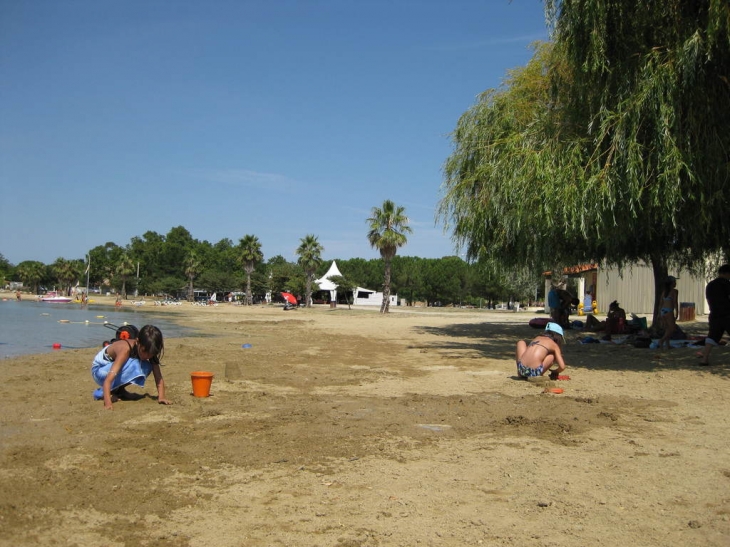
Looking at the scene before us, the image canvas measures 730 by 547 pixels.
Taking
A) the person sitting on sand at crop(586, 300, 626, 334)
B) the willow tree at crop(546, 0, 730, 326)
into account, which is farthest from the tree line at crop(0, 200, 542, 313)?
the willow tree at crop(546, 0, 730, 326)

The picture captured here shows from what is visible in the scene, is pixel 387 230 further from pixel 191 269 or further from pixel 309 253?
pixel 191 269

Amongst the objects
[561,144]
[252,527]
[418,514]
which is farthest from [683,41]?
[252,527]

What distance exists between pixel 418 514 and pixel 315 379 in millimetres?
6155

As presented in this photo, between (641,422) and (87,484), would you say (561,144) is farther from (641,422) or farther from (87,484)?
(87,484)

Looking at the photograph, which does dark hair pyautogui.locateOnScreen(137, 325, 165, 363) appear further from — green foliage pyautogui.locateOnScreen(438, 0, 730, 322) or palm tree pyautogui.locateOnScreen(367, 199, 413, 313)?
palm tree pyautogui.locateOnScreen(367, 199, 413, 313)

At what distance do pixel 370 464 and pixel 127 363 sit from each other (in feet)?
11.8

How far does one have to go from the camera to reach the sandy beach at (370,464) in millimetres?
3773

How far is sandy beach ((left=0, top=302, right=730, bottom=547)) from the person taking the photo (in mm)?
3773

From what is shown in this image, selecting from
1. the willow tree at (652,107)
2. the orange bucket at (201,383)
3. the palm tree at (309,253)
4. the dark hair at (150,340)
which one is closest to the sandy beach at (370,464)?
the orange bucket at (201,383)

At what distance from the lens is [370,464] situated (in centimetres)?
509

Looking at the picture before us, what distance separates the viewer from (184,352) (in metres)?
14.7

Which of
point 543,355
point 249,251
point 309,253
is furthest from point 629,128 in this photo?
point 249,251

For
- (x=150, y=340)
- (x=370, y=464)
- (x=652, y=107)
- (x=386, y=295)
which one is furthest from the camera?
(x=386, y=295)

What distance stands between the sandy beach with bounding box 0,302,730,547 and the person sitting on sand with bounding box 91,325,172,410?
22cm
